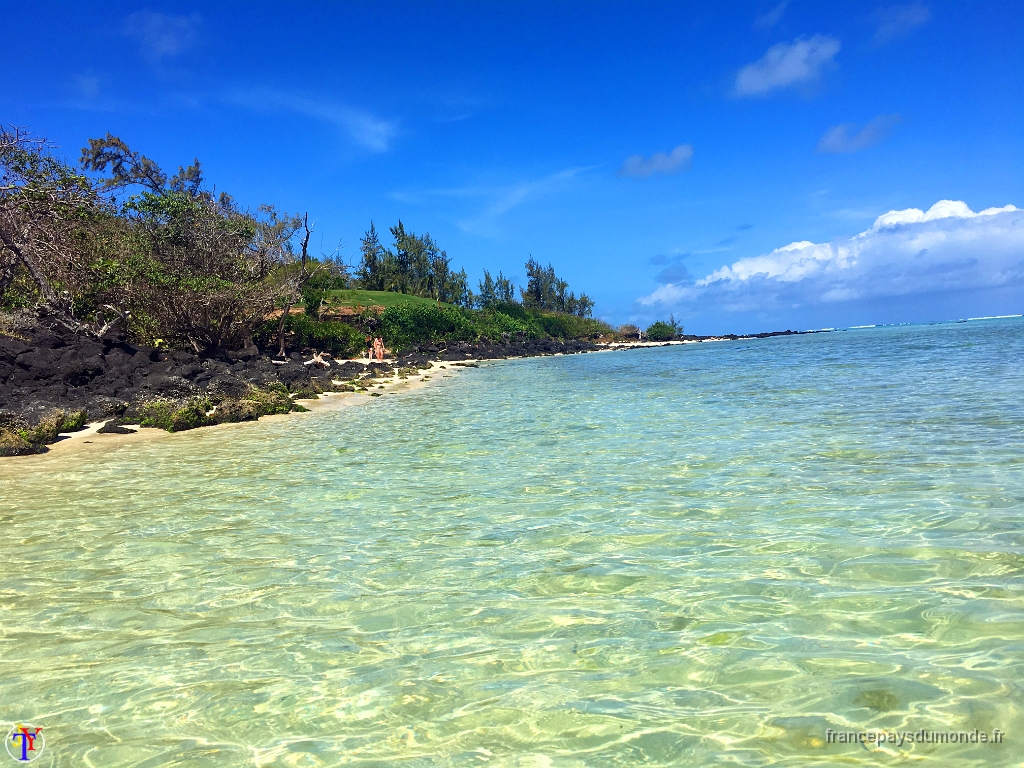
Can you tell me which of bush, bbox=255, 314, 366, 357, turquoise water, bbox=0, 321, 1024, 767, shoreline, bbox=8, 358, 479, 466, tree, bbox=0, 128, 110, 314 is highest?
tree, bbox=0, 128, 110, 314

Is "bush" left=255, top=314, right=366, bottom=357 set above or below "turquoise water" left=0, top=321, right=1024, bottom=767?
above

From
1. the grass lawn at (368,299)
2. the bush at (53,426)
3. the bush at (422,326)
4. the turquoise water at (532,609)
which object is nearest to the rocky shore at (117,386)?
the bush at (53,426)

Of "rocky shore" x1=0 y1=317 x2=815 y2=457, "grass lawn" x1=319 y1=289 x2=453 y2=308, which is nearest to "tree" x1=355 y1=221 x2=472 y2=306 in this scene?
"grass lawn" x1=319 y1=289 x2=453 y2=308

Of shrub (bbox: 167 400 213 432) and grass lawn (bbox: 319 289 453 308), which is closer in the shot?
shrub (bbox: 167 400 213 432)

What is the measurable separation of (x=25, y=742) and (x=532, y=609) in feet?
8.53

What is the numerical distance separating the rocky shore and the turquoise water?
5689mm

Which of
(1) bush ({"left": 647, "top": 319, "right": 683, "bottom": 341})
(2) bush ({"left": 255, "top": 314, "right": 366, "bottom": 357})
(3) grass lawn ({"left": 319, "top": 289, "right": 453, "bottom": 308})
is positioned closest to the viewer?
(2) bush ({"left": 255, "top": 314, "right": 366, "bottom": 357})

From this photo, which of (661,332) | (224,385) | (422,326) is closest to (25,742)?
(224,385)

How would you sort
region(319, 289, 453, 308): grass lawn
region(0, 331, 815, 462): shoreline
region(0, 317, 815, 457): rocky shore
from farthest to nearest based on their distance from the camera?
region(319, 289, 453, 308): grass lawn, region(0, 317, 815, 457): rocky shore, region(0, 331, 815, 462): shoreline

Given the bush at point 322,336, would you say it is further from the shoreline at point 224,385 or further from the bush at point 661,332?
the bush at point 661,332

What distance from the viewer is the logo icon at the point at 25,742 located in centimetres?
272

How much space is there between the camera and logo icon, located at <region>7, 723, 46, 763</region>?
107 inches

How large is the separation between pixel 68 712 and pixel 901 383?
19.0m

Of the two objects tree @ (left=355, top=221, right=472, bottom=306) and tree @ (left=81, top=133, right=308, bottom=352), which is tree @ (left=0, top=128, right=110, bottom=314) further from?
tree @ (left=355, top=221, right=472, bottom=306)
